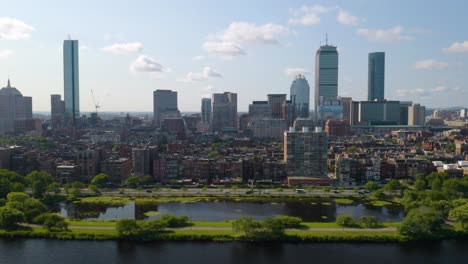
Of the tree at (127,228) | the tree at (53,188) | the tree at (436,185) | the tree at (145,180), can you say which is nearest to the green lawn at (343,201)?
the tree at (436,185)

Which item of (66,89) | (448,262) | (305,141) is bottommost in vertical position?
(448,262)

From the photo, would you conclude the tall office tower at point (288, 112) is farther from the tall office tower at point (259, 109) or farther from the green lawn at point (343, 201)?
the green lawn at point (343, 201)

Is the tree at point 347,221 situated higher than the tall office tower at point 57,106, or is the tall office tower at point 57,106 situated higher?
the tall office tower at point 57,106

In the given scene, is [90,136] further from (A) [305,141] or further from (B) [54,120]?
(A) [305,141]

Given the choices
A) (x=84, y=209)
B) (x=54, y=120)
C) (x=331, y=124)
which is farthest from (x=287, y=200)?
(x=54, y=120)

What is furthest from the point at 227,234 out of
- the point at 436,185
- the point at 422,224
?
the point at 436,185

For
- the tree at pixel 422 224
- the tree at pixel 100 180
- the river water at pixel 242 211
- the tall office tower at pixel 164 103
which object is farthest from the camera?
the tall office tower at pixel 164 103
